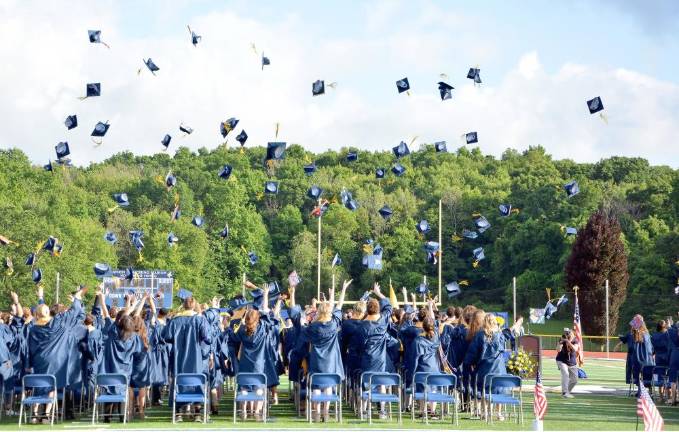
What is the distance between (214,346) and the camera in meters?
18.7

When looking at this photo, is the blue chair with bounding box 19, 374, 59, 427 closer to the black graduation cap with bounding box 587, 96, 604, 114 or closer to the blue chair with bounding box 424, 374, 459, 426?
the blue chair with bounding box 424, 374, 459, 426

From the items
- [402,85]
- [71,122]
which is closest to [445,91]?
[402,85]

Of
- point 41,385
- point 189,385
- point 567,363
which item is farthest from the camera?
point 567,363

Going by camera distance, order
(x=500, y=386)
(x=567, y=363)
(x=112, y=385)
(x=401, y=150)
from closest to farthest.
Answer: (x=112, y=385) → (x=500, y=386) → (x=567, y=363) → (x=401, y=150)

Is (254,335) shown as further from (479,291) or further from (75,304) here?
(479,291)

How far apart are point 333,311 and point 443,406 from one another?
234 centimetres

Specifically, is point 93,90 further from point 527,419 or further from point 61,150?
point 527,419

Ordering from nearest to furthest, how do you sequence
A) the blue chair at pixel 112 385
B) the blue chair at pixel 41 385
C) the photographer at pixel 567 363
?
the blue chair at pixel 41 385, the blue chair at pixel 112 385, the photographer at pixel 567 363

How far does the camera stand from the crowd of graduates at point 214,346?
688 inches

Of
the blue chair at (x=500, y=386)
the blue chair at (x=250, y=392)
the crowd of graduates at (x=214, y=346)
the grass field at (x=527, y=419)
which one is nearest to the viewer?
the grass field at (x=527, y=419)

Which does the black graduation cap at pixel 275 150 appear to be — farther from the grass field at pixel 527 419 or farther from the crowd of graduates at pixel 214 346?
the crowd of graduates at pixel 214 346

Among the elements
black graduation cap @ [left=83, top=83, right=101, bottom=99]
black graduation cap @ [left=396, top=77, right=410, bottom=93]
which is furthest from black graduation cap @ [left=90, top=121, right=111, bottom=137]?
black graduation cap @ [left=396, top=77, right=410, bottom=93]

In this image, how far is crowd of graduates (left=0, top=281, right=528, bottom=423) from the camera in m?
17.5

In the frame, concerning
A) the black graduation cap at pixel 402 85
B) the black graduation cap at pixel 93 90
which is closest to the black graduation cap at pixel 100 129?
the black graduation cap at pixel 93 90
